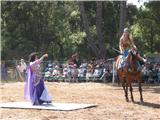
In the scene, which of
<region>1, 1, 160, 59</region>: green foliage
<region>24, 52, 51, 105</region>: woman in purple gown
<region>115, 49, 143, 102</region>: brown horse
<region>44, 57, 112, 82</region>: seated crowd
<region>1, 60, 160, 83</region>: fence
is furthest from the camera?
<region>1, 1, 160, 59</region>: green foliage

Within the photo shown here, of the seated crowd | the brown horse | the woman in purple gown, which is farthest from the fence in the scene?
the woman in purple gown

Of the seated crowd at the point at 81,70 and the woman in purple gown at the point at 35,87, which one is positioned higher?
the seated crowd at the point at 81,70

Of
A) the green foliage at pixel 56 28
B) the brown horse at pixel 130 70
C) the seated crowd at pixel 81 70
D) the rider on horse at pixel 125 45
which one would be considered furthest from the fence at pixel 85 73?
the green foliage at pixel 56 28

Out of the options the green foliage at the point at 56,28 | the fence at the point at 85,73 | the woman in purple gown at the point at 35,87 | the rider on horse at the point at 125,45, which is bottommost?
the woman in purple gown at the point at 35,87

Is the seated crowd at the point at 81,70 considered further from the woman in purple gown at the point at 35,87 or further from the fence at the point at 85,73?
the woman in purple gown at the point at 35,87

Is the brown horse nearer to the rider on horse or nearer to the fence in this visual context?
the rider on horse

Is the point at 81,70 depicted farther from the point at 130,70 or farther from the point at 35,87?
the point at 35,87

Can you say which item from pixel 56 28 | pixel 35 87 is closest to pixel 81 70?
pixel 35 87

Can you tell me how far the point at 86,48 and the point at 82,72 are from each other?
55.2ft

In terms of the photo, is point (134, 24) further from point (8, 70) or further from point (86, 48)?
point (8, 70)

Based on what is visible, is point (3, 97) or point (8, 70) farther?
point (8, 70)

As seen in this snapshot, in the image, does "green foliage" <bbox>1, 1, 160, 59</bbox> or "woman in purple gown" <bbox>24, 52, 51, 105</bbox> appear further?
"green foliage" <bbox>1, 1, 160, 59</bbox>

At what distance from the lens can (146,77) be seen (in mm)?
25438

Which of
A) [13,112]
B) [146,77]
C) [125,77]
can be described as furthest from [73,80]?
[13,112]
